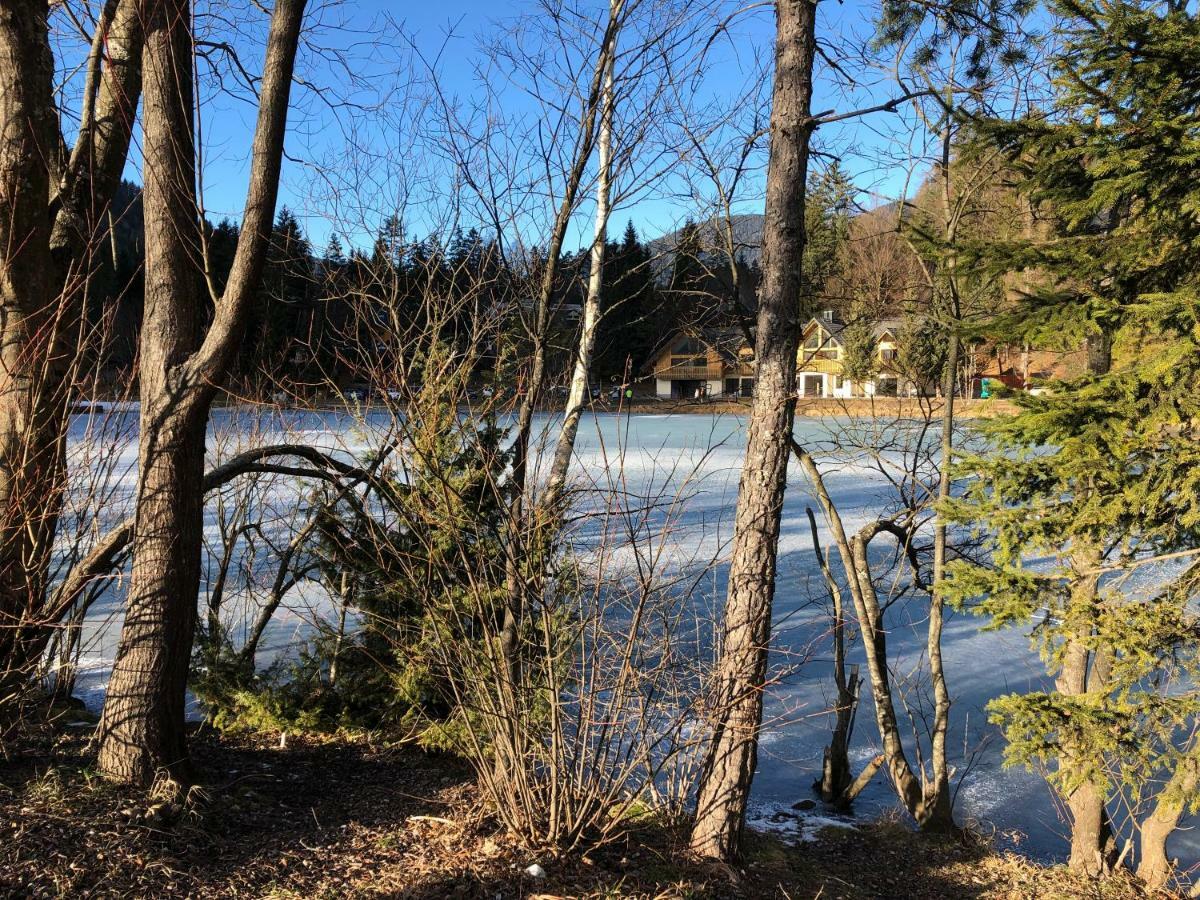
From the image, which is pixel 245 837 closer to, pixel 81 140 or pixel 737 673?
pixel 737 673

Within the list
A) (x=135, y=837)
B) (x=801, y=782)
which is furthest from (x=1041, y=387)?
(x=135, y=837)

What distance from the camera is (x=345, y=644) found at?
592cm

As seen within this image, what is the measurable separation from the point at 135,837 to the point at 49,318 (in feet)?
9.01

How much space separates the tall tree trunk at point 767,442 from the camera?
4.39m

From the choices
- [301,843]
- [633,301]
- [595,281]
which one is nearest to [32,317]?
[301,843]

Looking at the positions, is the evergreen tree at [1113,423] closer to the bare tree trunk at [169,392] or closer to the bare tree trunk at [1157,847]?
the bare tree trunk at [1157,847]

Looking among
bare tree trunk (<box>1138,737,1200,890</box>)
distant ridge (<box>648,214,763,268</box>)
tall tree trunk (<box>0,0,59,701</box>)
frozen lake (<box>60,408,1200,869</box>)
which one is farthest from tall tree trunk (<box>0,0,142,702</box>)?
bare tree trunk (<box>1138,737,1200,890</box>)

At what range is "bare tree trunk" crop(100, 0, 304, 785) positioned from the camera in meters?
3.69

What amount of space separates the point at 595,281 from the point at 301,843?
4147 millimetres

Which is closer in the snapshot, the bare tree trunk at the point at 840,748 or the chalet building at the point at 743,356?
the chalet building at the point at 743,356

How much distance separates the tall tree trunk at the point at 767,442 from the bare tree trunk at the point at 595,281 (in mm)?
1578

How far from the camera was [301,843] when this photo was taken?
3.63 metres

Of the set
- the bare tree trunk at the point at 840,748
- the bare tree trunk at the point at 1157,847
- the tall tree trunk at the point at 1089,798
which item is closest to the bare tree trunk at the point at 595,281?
the bare tree trunk at the point at 840,748

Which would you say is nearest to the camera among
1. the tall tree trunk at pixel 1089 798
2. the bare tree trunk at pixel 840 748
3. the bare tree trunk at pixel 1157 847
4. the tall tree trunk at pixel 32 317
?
the tall tree trunk at pixel 32 317
